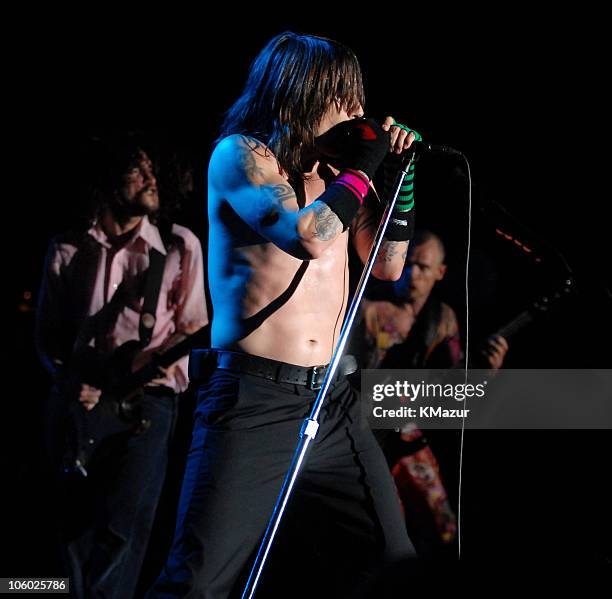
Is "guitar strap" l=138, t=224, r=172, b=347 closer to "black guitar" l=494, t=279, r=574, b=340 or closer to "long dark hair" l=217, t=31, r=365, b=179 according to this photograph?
"long dark hair" l=217, t=31, r=365, b=179

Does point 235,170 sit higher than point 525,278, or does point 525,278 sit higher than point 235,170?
point 235,170

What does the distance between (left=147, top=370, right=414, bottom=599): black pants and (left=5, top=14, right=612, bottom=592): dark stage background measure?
2120 mm

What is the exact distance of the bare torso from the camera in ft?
7.36

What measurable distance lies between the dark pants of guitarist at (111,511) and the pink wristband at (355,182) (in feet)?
5.95

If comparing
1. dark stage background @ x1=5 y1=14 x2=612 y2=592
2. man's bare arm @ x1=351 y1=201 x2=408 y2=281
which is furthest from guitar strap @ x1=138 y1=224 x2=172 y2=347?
man's bare arm @ x1=351 y1=201 x2=408 y2=281

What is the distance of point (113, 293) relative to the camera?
3658mm

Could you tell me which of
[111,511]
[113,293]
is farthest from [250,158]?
[111,511]

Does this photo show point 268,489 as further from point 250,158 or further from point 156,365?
point 156,365

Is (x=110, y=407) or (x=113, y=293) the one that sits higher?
(x=113, y=293)

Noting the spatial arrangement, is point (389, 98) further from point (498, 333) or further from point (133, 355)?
point (133, 355)

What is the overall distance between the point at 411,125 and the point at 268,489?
3.11 meters

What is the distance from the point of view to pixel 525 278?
527 cm

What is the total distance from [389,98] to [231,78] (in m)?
1.00

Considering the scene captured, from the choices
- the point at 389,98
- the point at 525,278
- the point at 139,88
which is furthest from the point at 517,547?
the point at 139,88
